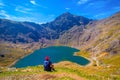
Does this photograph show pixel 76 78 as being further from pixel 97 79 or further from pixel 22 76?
pixel 22 76

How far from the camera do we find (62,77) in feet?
117

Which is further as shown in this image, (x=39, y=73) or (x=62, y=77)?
(x=39, y=73)

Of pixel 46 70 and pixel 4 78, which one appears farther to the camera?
pixel 46 70

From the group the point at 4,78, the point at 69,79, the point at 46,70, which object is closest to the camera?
the point at 69,79

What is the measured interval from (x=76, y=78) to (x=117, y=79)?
28.9 feet

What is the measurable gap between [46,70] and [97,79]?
33.2 feet

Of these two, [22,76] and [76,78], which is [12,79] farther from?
[76,78]

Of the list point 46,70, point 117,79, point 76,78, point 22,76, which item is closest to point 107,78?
point 117,79

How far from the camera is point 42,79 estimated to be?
1378 inches

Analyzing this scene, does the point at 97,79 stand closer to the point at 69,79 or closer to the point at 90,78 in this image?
the point at 90,78

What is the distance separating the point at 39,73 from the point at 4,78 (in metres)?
6.48

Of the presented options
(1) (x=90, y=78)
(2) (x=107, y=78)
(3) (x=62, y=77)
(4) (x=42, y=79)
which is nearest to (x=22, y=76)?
(4) (x=42, y=79)

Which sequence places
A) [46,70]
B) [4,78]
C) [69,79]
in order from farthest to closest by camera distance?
1. [46,70]
2. [4,78]
3. [69,79]

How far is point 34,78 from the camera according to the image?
117ft
